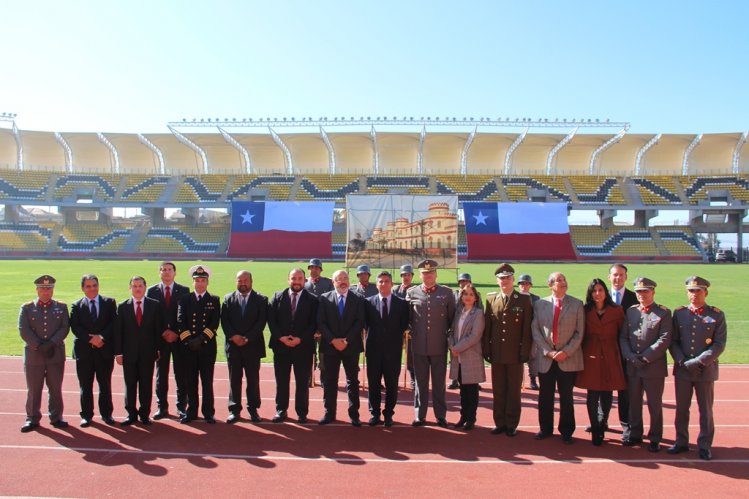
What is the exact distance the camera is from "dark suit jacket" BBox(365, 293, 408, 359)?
239 inches

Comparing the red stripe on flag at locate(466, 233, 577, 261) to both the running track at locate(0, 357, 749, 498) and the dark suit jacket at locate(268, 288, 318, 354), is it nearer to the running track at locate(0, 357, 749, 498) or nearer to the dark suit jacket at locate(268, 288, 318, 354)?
the running track at locate(0, 357, 749, 498)

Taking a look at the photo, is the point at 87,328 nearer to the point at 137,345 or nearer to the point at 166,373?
the point at 137,345

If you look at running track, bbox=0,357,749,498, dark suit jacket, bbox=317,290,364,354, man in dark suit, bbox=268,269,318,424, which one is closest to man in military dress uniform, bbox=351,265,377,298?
dark suit jacket, bbox=317,290,364,354

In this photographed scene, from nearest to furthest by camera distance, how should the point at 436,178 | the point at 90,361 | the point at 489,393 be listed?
the point at 90,361
the point at 489,393
the point at 436,178

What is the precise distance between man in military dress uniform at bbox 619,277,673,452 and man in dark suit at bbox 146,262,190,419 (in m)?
4.50

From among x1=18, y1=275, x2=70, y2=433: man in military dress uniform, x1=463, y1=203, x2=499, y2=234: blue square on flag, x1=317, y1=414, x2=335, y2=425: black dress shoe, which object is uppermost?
x1=463, y1=203, x2=499, y2=234: blue square on flag

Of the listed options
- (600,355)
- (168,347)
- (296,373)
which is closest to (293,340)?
(296,373)

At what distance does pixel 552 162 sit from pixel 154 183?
36.5 m

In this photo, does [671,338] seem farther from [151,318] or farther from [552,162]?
[552,162]

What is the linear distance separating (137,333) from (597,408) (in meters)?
4.63

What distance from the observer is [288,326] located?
6.11 meters

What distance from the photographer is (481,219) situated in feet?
136

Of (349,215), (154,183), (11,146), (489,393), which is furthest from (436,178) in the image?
(489,393)

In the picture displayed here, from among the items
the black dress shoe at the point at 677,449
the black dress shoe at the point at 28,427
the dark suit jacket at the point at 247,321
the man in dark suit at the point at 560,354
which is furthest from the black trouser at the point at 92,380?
the black dress shoe at the point at 677,449
